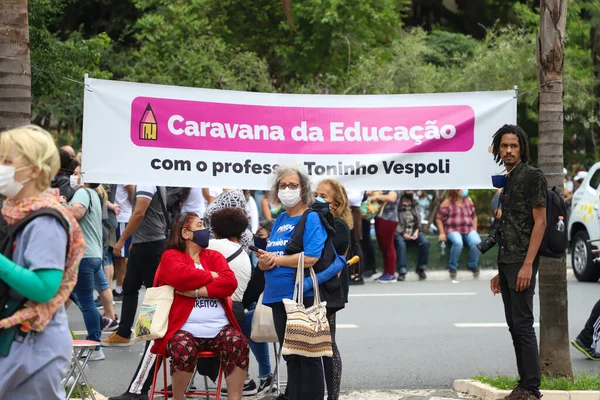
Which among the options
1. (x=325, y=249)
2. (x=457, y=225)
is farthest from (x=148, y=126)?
(x=457, y=225)

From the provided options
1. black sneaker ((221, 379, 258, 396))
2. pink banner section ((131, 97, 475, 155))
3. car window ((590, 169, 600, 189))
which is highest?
pink banner section ((131, 97, 475, 155))

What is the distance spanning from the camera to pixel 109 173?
7.53 metres

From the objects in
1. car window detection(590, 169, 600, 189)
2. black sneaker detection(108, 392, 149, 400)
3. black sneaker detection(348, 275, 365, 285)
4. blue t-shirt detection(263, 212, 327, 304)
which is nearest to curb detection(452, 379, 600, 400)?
blue t-shirt detection(263, 212, 327, 304)

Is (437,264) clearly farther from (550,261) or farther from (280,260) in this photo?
(280,260)

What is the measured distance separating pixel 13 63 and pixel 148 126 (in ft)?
3.79

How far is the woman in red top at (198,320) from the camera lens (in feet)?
22.2

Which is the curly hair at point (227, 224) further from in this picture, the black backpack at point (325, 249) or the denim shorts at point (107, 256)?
the denim shorts at point (107, 256)

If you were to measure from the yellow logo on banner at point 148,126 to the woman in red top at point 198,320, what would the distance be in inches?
37.5

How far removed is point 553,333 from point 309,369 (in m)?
2.26

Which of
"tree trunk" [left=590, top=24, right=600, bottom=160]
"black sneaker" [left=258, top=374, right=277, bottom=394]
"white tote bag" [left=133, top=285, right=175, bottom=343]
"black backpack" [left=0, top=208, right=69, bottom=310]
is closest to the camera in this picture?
"black backpack" [left=0, top=208, right=69, bottom=310]

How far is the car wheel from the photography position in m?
15.5

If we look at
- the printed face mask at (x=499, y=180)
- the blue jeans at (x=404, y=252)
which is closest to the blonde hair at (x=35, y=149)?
the printed face mask at (x=499, y=180)

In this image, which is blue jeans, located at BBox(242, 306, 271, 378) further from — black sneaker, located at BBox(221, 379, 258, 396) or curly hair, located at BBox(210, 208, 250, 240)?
curly hair, located at BBox(210, 208, 250, 240)

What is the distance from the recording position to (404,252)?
16359mm
